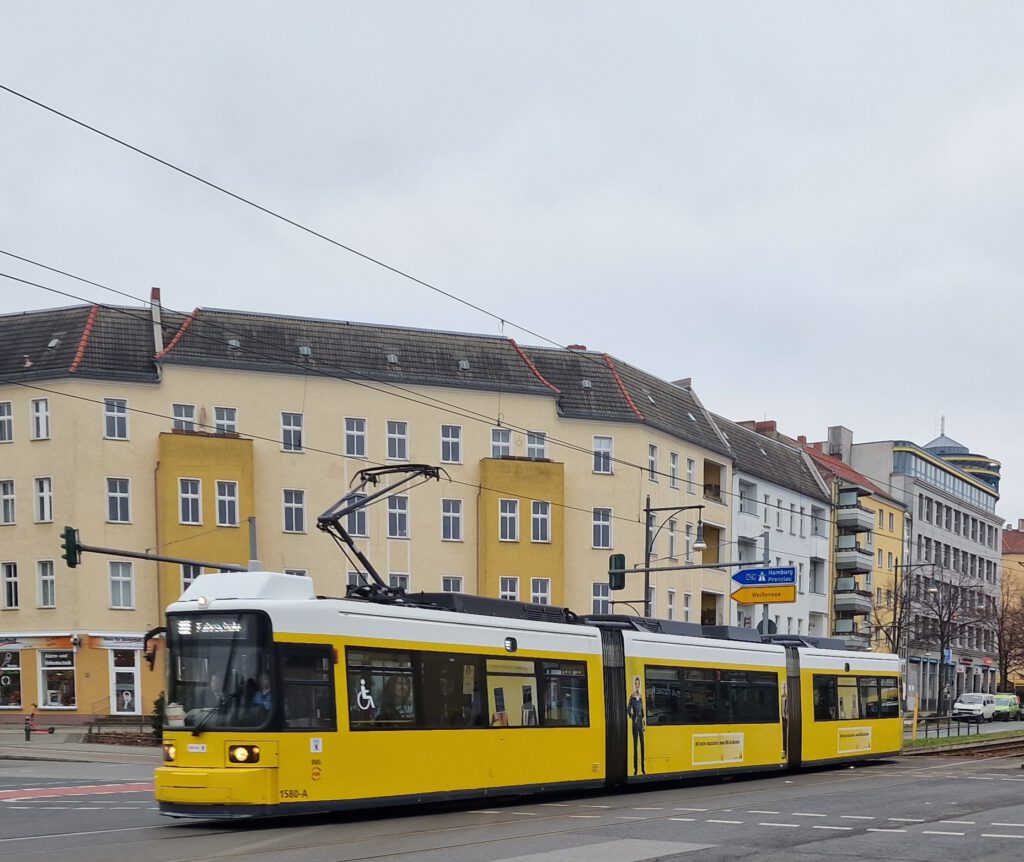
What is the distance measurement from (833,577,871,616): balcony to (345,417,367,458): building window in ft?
127

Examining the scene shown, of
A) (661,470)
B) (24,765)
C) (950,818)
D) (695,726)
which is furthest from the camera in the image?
(661,470)

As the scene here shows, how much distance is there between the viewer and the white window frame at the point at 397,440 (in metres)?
49.6

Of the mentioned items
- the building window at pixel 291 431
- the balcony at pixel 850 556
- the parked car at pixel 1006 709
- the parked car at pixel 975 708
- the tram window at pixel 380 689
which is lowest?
the parked car at pixel 1006 709

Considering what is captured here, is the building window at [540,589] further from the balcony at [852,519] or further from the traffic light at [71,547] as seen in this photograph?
the balcony at [852,519]

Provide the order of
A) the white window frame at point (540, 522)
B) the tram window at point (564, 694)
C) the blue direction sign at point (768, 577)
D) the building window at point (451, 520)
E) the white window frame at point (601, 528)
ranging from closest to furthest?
the tram window at point (564, 694) < the blue direction sign at point (768, 577) < the building window at point (451, 520) < the white window frame at point (540, 522) < the white window frame at point (601, 528)

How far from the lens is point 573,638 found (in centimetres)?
2081

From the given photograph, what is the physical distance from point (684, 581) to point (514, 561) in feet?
34.0

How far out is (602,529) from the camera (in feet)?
175

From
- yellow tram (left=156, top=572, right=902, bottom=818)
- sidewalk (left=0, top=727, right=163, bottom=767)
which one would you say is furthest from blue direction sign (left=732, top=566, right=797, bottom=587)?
sidewalk (left=0, top=727, right=163, bottom=767)

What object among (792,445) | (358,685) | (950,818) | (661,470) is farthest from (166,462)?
(792,445)

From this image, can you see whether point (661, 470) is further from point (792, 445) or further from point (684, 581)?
point (792, 445)

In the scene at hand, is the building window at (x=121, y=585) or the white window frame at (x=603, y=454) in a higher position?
the white window frame at (x=603, y=454)

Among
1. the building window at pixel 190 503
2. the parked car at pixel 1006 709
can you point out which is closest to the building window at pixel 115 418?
the building window at pixel 190 503

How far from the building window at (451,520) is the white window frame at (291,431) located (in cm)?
589
